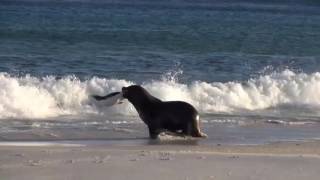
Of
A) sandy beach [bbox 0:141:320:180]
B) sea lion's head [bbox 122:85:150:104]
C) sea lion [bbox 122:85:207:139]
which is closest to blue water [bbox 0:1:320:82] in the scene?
sea lion's head [bbox 122:85:150:104]

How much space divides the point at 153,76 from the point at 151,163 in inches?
588

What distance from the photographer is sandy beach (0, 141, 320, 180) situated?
10.2 m

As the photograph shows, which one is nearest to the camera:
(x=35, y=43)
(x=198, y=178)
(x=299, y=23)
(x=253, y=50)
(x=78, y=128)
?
(x=198, y=178)

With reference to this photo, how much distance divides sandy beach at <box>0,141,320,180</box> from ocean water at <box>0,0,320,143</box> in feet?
6.95

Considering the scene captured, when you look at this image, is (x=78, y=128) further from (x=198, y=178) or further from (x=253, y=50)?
(x=253, y=50)

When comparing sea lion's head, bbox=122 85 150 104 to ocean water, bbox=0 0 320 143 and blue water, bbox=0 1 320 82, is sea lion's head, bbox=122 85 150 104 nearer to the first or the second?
ocean water, bbox=0 0 320 143

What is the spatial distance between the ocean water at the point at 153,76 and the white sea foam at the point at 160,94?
0.07 feet

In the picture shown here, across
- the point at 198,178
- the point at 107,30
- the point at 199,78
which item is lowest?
the point at 198,178

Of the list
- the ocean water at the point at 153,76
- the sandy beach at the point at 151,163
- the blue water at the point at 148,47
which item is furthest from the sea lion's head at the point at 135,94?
the blue water at the point at 148,47

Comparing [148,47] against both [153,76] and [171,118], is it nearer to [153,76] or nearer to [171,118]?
[153,76]

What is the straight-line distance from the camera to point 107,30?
4569 centimetres

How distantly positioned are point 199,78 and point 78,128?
9849 mm

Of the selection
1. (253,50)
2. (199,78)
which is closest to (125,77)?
(199,78)

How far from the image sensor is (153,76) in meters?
25.8
